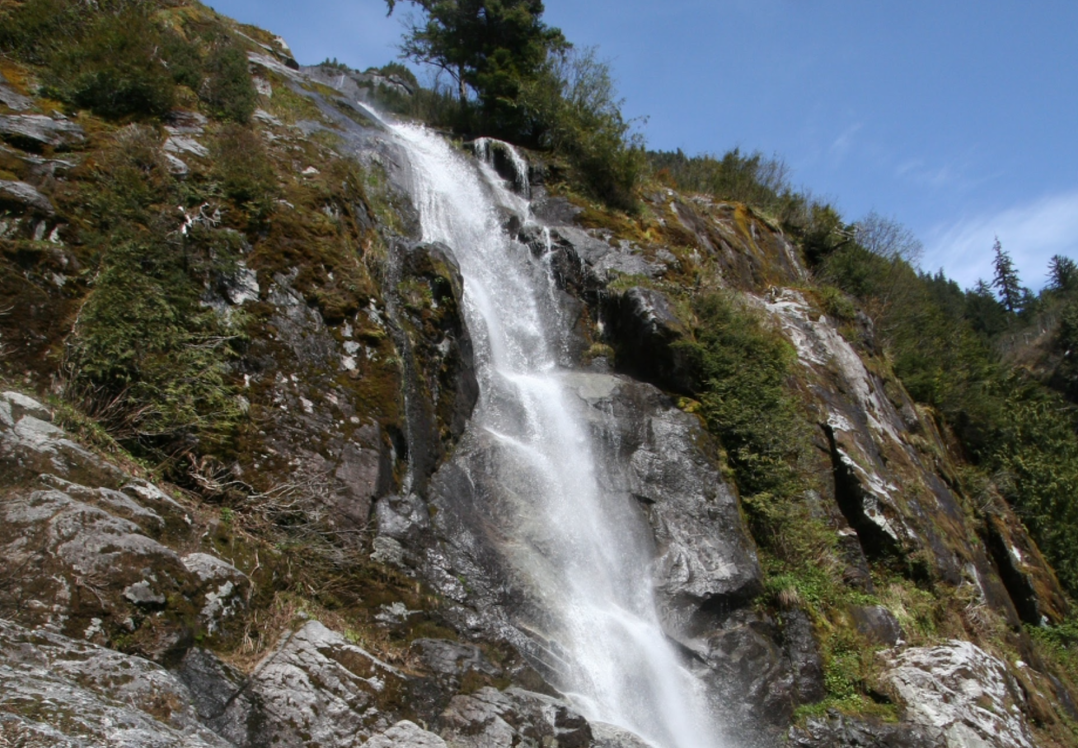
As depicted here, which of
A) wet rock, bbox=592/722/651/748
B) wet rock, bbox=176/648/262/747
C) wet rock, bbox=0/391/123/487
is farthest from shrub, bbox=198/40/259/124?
wet rock, bbox=592/722/651/748

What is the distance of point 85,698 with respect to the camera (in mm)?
3633

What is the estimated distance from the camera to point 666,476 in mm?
11844

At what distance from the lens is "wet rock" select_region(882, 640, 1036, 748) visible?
9.21m

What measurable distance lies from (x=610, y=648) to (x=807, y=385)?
Answer: 29.7 feet

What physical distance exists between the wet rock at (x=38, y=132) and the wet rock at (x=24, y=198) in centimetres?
115

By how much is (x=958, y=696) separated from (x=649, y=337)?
7.74 m

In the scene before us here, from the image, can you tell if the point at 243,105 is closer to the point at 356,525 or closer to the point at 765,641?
the point at 356,525

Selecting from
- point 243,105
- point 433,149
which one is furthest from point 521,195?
point 243,105

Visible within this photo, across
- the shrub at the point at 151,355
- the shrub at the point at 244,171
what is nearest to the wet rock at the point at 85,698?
the shrub at the point at 151,355

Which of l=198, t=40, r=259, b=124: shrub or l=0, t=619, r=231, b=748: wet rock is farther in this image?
l=198, t=40, r=259, b=124: shrub

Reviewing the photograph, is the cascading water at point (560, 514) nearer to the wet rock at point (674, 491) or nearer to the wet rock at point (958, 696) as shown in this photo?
the wet rock at point (674, 491)

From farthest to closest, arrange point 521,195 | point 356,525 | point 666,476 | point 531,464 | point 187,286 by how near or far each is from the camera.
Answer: point 521,195
point 666,476
point 531,464
point 187,286
point 356,525

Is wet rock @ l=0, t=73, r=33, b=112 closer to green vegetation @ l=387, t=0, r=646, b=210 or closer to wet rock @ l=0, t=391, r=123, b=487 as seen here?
wet rock @ l=0, t=391, r=123, b=487

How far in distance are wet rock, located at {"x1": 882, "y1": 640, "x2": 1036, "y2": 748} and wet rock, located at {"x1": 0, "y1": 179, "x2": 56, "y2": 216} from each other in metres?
12.0
